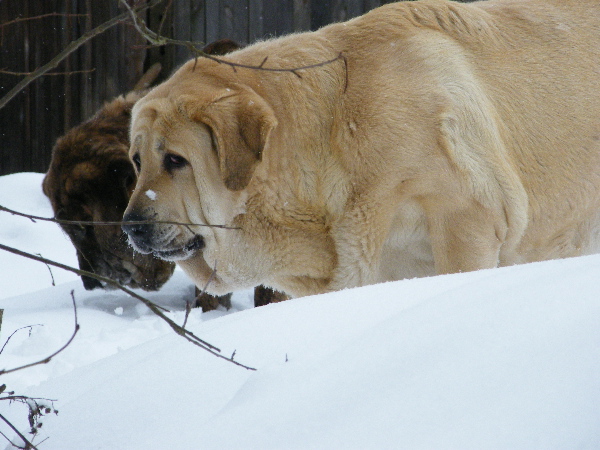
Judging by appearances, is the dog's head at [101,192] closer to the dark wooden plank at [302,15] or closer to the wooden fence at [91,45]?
the wooden fence at [91,45]

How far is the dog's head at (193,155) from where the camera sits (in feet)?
11.0

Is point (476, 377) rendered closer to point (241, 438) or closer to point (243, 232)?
point (241, 438)

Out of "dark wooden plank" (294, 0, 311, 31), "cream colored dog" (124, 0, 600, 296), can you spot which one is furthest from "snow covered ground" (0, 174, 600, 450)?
"dark wooden plank" (294, 0, 311, 31)

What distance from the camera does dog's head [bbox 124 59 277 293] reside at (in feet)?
11.0

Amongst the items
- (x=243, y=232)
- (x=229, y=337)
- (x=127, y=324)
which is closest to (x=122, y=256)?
(x=127, y=324)

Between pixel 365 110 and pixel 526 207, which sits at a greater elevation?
pixel 365 110

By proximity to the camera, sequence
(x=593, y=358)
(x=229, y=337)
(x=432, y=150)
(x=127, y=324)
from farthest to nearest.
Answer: (x=127, y=324) < (x=432, y=150) < (x=229, y=337) < (x=593, y=358)

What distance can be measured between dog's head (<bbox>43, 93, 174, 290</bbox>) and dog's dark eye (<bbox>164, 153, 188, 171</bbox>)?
169cm

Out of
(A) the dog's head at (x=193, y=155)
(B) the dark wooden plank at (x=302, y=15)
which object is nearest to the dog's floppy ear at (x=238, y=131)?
(A) the dog's head at (x=193, y=155)

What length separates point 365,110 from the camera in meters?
3.43

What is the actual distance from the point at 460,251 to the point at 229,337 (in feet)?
5.60

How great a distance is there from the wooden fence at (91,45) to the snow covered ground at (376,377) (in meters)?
4.48

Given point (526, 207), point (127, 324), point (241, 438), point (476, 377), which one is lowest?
point (127, 324)

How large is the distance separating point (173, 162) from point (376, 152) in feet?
3.13
